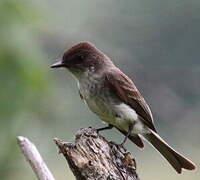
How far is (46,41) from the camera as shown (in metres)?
11.2

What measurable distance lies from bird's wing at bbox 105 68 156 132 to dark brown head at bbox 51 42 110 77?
0.45 feet

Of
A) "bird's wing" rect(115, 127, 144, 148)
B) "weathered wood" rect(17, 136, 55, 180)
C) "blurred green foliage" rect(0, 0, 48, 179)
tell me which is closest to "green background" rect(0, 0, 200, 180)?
"blurred green foliage" rect(0, 0, 48, 179)

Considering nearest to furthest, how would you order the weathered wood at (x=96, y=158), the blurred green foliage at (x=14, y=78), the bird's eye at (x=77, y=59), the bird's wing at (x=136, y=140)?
the weathered wood at (x=96, y=158) < the bird's eye at (x=77, y=59) < the bird's wing at (x=136, y=140) < the blurred green foliage at (x=14, y=78)

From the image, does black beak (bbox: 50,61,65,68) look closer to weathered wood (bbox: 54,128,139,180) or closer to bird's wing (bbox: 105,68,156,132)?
bird's wing (bbox: 105,68,156,132)

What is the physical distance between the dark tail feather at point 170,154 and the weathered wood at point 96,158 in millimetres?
877

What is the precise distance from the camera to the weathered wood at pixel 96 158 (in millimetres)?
6895

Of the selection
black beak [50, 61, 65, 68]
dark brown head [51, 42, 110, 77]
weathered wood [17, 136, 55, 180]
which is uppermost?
black beak [50, 61, 65, 68]

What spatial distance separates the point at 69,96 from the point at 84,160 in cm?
423

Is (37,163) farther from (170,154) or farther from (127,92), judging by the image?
(170,154)

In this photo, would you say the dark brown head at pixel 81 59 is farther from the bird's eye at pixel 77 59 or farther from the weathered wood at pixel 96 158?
the weathered wood at pixel 96 158

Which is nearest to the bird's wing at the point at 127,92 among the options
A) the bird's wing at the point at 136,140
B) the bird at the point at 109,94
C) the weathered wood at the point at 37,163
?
the bird at the point at 109,94

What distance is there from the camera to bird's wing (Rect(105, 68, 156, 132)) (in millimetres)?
8133

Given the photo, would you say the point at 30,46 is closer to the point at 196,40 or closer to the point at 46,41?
the point at 46,41

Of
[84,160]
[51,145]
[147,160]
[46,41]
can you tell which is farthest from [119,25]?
[84,160]
